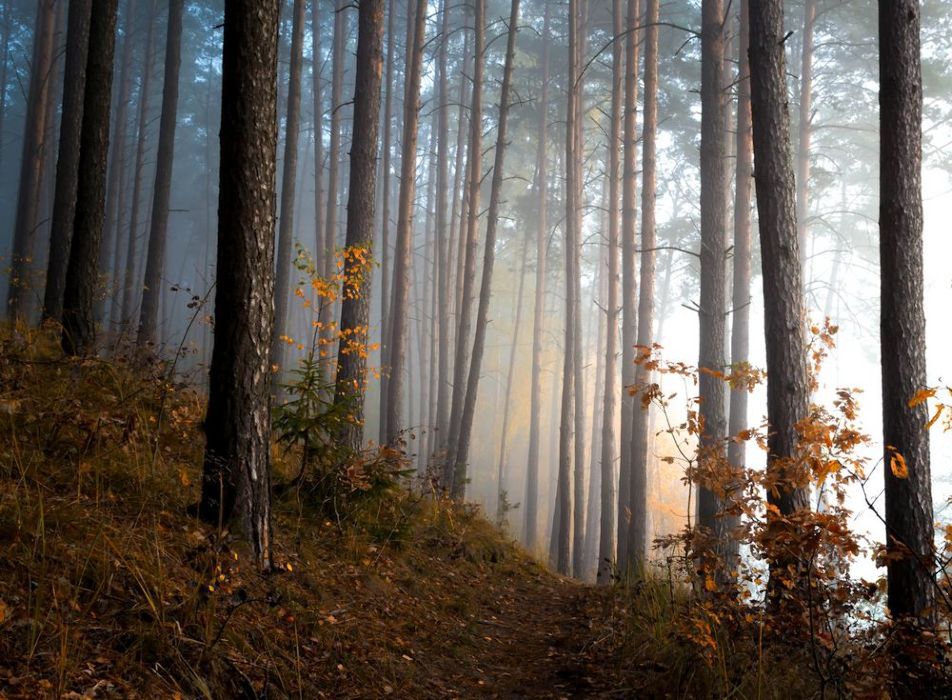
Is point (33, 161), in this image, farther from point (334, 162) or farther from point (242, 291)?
point (242, 291)

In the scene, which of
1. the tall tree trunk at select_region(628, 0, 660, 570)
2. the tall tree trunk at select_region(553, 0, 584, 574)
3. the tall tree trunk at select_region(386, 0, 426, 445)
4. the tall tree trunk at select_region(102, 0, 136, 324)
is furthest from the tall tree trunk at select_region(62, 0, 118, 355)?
the tall tree trunk at select_region(102, 0, 136, 324)

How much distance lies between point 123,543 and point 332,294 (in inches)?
197

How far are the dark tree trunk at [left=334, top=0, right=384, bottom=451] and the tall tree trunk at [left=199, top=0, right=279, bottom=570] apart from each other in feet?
11.8

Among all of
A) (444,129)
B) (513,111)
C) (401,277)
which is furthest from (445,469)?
(513,111)

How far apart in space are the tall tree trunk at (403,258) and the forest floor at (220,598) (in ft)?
18.6

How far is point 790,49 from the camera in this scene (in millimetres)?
22516

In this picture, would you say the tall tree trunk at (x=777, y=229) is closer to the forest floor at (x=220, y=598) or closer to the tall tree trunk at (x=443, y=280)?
the forest floor at (x=220, y=598)

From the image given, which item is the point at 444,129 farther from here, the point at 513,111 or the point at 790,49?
the point at 790,49

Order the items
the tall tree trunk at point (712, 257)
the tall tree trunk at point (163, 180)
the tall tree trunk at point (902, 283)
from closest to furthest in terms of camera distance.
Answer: the tall tree trunk at point (902, 283) → the tall tree trunk at point (712, 257) → the tall tree trunk at point (163, 180)

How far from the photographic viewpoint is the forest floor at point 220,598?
2.84 metres

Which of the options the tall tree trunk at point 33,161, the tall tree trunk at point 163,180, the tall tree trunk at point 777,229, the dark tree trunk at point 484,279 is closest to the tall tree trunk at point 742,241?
the dark tree trunk at point 484,279

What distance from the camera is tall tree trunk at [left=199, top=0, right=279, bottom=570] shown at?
13.7 feet

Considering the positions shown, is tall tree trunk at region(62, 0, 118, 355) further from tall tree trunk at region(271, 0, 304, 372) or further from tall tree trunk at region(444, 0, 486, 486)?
tall tree trunk at region(444, 0, 486, 486)

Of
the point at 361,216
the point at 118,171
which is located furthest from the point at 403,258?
the point at 118,171
